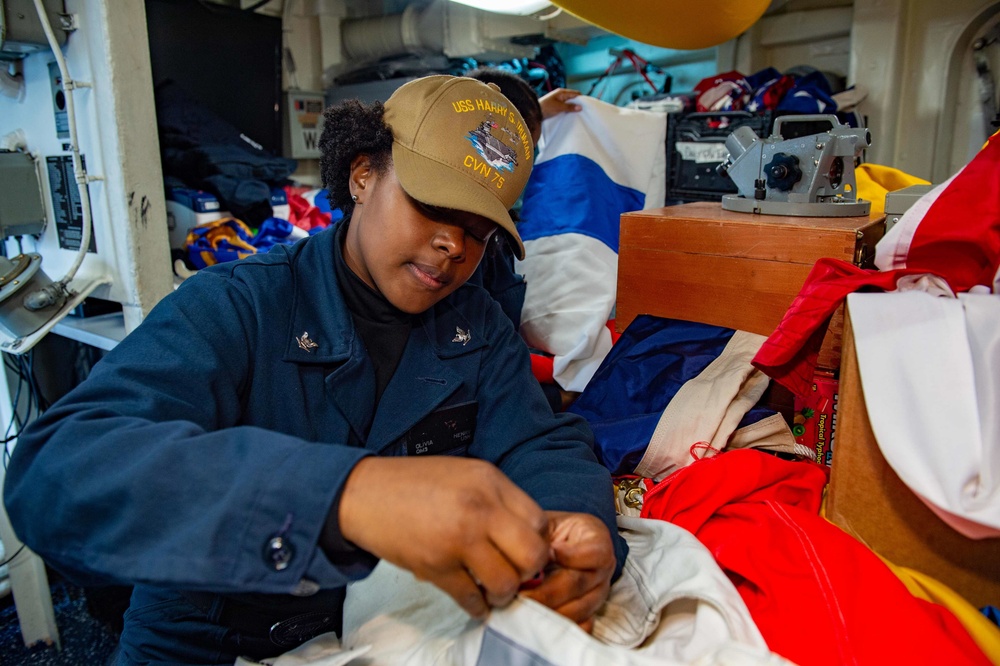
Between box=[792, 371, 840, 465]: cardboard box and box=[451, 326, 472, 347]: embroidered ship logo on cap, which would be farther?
box=[792, 371, 840, 465]: cardboard box

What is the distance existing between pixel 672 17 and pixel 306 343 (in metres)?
1.59

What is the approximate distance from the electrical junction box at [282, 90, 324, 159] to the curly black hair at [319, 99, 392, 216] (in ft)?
7.41

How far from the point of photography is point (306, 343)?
1098 mm

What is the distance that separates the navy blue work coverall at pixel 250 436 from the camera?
67 centimetres

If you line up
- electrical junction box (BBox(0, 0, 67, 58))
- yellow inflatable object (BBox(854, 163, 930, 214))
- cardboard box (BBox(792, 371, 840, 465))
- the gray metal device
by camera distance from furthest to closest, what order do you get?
yellow inflatable object (BBox(854, 163, 930, 214)) < the gray metal device < electrical junction box (BBox(0, 0, 67, 58)) < cardboard box (BBox(792, 371, 840, 465))

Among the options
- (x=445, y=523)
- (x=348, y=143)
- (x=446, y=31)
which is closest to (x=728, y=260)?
(x=348, y=143)

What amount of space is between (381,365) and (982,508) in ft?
3.06

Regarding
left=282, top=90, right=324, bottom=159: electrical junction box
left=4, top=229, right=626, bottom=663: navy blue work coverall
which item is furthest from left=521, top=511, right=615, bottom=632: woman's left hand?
left=282, top=90, right=324, bottom=159: electrical junction box

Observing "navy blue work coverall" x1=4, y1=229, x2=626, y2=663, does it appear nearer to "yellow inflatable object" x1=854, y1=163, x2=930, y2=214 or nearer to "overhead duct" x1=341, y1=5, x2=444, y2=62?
"yellow inflatable object" x1=854, y1=163, x2=930, y2=214

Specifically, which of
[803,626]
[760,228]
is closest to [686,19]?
[760,228]

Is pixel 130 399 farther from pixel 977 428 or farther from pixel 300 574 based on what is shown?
pixel 977 428

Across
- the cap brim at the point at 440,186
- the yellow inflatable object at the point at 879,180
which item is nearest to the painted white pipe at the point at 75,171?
the cap brim at the point at 440,186

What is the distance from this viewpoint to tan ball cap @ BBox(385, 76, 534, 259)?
107cm

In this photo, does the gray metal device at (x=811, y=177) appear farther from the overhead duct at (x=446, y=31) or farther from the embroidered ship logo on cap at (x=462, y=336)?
the overhead duct at (x=446, y=31)
